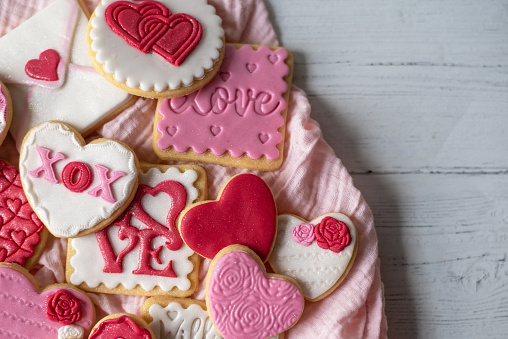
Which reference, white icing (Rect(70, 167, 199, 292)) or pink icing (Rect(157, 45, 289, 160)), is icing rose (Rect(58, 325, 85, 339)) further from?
pink icing (Rect(157, 45, 289, 160))

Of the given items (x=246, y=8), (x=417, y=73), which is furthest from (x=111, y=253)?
(x=417, y=73)

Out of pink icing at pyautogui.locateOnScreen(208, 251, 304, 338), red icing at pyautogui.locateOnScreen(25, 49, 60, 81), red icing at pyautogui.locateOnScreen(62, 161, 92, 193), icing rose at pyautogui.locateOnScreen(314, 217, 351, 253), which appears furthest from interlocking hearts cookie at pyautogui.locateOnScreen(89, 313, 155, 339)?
red icing at pyautogui.locateOnScreen(25, 49, 60, 81)

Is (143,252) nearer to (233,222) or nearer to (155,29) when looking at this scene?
(233,222)

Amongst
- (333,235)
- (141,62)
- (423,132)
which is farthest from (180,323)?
(423,132)

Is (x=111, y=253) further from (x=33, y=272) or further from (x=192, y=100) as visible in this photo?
(x=192, y=100)

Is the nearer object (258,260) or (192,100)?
(258,260)

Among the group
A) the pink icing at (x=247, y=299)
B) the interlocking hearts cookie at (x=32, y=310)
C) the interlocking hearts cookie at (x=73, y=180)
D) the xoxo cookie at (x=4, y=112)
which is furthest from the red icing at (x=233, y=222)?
the xoxo cookie at (x=4, y=112)

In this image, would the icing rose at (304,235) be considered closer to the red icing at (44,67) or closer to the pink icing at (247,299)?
the pink icing at (247,299)
